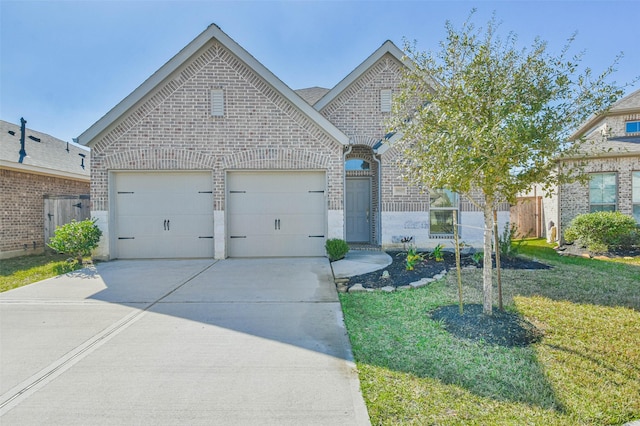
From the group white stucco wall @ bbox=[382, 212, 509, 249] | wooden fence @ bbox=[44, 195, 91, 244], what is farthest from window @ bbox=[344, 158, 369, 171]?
wooden fence @ bbox=[44, 195, 91, 244]

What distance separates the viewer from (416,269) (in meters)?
7.16

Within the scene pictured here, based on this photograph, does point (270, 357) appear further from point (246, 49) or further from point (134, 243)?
point (246, 49)

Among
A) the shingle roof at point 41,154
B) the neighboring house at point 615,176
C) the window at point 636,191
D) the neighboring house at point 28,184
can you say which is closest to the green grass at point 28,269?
the neighboring house at point 28,184

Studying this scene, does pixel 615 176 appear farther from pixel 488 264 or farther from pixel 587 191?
pixel 488 264

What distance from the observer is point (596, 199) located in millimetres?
11930

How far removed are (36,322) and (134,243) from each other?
5084mm

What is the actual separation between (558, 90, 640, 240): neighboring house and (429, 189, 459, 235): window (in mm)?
5284

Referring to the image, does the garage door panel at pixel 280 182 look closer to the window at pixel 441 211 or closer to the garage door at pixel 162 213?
the garage door at pixel 162 213

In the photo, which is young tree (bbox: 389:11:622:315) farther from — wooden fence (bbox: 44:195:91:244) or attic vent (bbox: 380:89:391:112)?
wooden fence (bbox: 44:195:91:244)

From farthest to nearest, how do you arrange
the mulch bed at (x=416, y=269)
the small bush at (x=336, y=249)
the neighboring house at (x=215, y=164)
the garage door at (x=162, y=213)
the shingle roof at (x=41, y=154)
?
the shingle roof at (x=41, y=154)
the garage door at (x=162, y=213)
the neighboring house at (x=215, y=164)
the small bush at (x=336, y=249)
the mulch bed at (x=416, y=269)

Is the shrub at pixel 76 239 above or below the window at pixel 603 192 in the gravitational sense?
below

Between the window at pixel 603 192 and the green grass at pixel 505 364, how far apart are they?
844cm

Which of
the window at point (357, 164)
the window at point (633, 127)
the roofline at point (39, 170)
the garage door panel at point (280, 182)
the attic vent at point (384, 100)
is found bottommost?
the garage door panel at point (280, 182)

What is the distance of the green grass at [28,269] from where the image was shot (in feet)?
22.8
